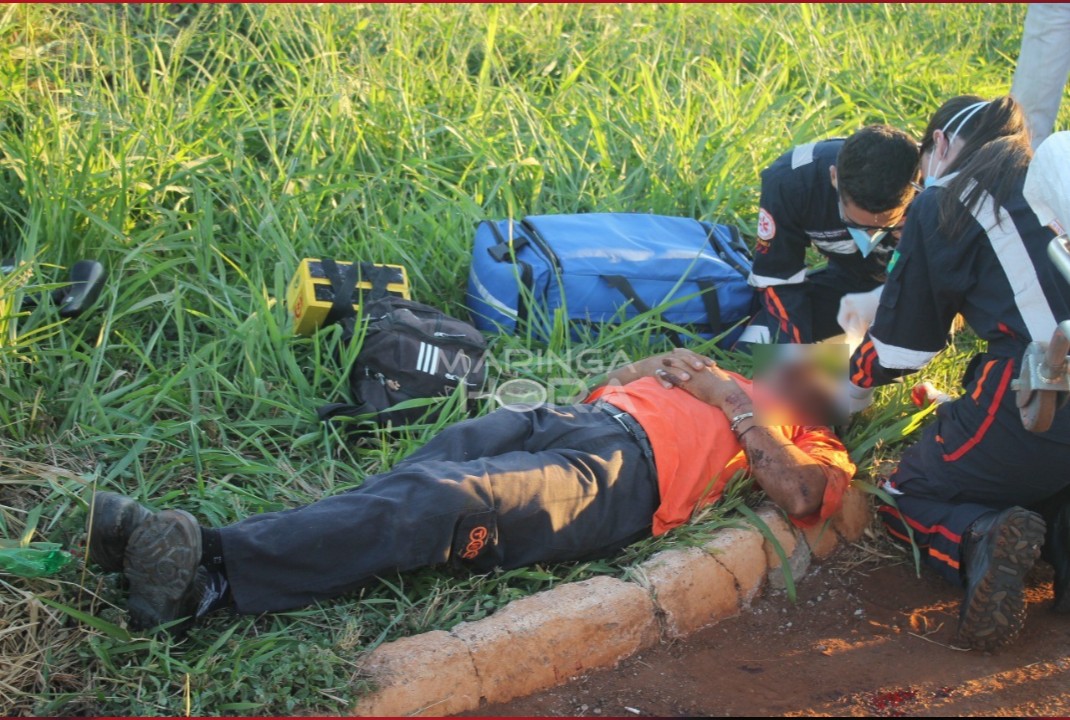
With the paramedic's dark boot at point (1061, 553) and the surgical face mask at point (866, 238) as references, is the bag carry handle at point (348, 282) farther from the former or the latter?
the paramedic's dark boot at point (1061, 553)

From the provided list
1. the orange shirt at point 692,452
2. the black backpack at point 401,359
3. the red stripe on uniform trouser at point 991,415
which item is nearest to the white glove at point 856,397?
the orange shirt at point 692,452

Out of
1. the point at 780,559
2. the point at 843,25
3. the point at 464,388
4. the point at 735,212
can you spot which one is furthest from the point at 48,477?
the point at 843,25

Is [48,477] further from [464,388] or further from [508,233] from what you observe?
[508,233]

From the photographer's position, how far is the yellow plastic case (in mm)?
3348

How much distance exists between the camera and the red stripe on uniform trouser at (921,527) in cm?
279

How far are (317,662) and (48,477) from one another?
89cm

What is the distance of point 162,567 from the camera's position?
2.24 metres

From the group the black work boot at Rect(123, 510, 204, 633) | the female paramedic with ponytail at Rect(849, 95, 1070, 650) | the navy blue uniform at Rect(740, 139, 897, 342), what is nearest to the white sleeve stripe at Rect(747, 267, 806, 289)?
the navy blue uniform at Rect(740, 139, 897, 342)

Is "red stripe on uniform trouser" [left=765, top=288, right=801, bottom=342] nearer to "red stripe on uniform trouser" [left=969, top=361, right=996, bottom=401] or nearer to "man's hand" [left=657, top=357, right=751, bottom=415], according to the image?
Answer: "man's hand" [left=657, top=357, right=751, bottom=415]

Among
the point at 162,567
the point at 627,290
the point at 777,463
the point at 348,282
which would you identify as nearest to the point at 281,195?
the point at 348,282

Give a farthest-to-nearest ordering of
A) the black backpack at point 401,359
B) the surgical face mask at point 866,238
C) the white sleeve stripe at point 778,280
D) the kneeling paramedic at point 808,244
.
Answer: the white sleeve stripe at point 778,280
the kneeling paramedic at point 808,244
the surgical face mask at point 866,238
the black backpack at point 401,359

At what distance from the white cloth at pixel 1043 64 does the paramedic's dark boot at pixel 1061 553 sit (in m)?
2.14

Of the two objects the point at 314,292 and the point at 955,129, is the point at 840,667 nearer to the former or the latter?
the point at 955,129

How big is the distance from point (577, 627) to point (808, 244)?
1.92 m
